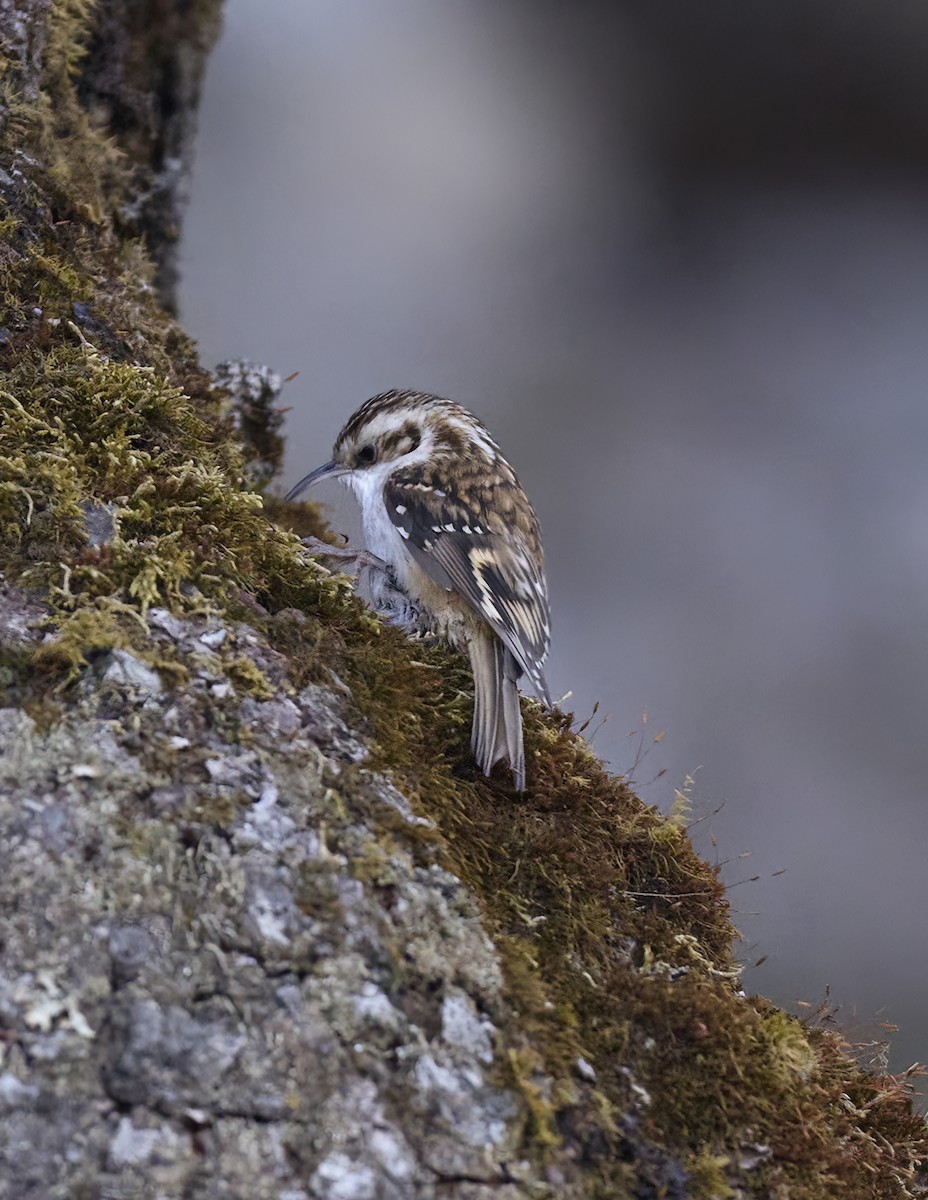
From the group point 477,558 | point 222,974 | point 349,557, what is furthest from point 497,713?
point 222,974

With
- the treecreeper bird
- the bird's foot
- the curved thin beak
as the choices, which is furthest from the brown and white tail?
the curved thin beak

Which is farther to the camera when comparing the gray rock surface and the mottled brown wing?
the mottled brown wing

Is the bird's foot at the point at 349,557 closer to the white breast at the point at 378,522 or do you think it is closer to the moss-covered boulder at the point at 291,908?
the white breast at the point at 378,522

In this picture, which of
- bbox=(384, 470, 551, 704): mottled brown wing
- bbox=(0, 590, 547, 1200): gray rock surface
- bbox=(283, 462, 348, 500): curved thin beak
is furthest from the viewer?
bbox=(283, 462, 348, 500): curved thin beak

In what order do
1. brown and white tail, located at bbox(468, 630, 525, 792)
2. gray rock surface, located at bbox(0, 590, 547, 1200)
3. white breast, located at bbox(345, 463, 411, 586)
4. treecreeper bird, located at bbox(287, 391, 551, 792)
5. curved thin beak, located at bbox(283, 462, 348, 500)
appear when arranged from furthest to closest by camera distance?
curved thin beak, located at bbox(283, 462, 348, 500)
white breast, located at bbox(345, 463, 411, 586)
treecreeper bird, located at bbox(287, 391, 551, 792)
brown and white tail, located at bbox(468, 630, 525, 792)
gray rock surface, located at bbox(0, 590, 547, 1200)

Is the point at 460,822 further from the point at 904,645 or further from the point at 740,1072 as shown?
the point at 904,645

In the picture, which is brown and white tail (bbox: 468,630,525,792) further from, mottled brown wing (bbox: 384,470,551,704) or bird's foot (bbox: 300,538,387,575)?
bird's foot (bbox: 300,538,387,575)

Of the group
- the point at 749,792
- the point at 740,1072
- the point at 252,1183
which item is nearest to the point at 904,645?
the point at 749,792

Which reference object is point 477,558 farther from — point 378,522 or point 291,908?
point 291,908
